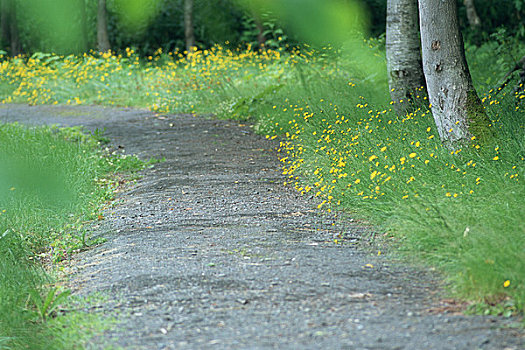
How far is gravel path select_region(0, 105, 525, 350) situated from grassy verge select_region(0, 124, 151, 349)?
0.73 ft

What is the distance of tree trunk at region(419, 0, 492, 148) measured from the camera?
523cm

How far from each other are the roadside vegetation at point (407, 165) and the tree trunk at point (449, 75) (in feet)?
0.66

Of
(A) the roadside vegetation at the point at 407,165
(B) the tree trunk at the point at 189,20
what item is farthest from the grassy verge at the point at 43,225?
(B) the tree trunk at the point at 189,20

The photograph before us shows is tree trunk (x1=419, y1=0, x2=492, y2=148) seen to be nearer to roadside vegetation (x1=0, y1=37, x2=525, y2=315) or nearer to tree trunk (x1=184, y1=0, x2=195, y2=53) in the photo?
roadside vegetation (x1=0, y1=37, x2=525, y2=315)

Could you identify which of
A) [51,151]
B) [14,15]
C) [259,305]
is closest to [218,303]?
[259,305]

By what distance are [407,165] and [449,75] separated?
0.98 m

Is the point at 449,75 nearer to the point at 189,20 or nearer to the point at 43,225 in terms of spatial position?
the point at 43,225

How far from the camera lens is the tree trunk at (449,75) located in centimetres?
523

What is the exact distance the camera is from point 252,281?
3.46 m

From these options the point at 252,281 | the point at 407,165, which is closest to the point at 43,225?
the point at 252,281

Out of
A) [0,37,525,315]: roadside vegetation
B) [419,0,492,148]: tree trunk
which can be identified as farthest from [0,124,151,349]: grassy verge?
[419,0,492,148]: tree trunk

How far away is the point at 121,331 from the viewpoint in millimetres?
2898

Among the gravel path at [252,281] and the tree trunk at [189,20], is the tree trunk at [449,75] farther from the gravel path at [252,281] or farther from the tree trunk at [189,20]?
the tree trunk at [189,20]

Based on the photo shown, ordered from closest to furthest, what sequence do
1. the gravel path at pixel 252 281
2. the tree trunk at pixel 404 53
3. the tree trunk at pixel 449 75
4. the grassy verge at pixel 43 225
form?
the gravel path at pixel 252 281 < the grassy verge at pixel 43 225 < the tree trunk at pixel 449 75 < the tree trunk at pixel 404 53
